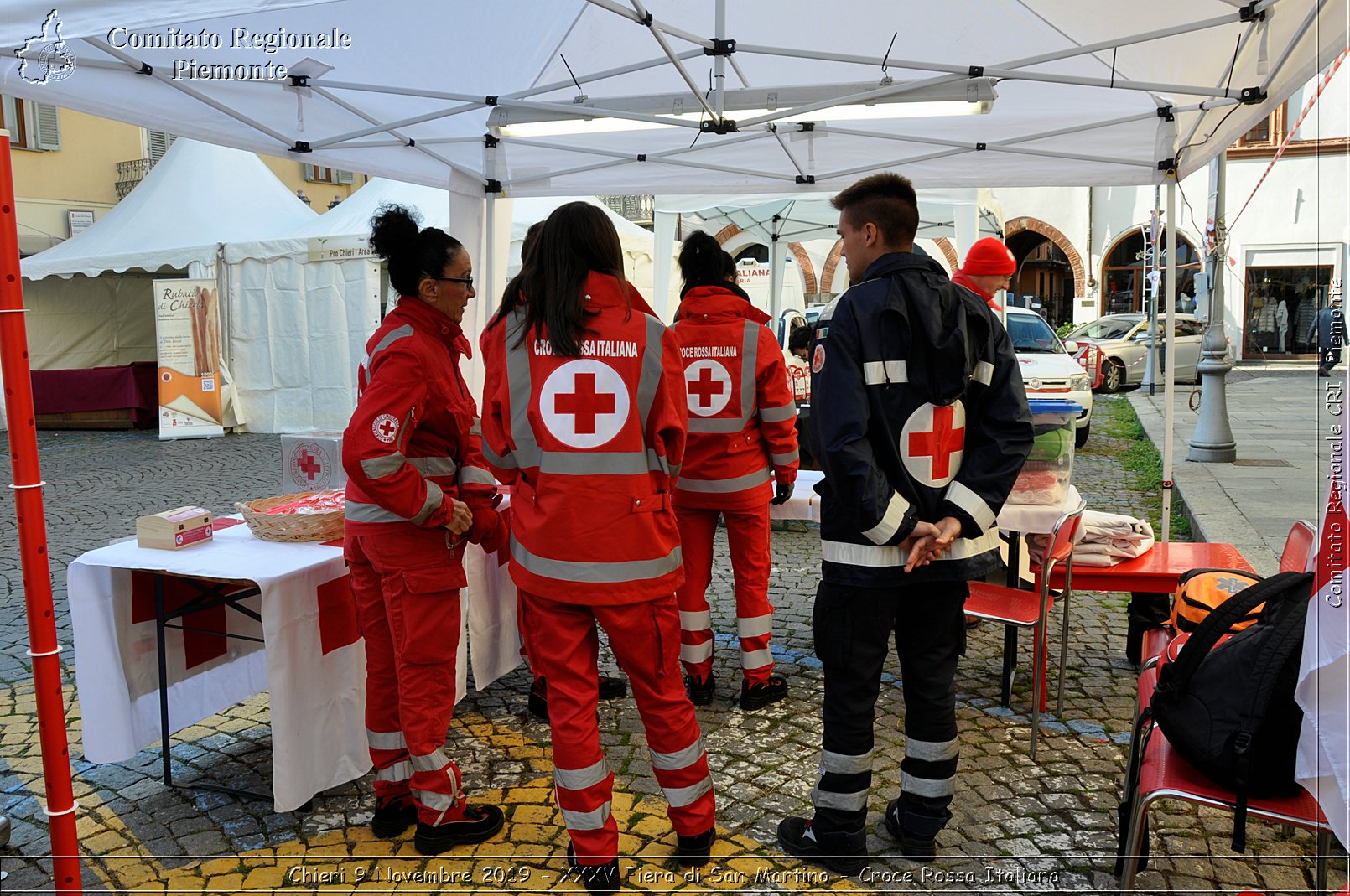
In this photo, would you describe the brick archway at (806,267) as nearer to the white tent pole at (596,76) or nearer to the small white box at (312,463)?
the white tent pole at (596,76)

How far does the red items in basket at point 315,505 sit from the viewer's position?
3.62m

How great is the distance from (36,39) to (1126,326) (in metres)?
22.3

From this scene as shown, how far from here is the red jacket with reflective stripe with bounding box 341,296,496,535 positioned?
2.87 metres

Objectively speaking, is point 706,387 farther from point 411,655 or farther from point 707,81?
point 707,81

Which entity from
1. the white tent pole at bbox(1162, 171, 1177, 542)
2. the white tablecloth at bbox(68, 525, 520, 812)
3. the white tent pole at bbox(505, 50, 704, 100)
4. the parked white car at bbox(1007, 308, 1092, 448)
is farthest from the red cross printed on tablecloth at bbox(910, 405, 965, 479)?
the parked white car at bbox(1007, 308, 1092, 448)

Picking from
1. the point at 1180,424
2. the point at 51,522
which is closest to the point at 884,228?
the point at 51,522

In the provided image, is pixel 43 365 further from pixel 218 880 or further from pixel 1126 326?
pixel 1126 326

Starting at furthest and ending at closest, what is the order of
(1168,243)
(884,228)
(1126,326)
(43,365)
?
(1126,326), (43,365), (1168,243), (884,228)

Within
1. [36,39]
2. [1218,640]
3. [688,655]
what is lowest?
[688,655]

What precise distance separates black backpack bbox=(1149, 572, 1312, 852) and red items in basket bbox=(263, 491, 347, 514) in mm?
2776

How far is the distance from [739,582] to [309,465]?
1980 mm

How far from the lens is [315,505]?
3729mm

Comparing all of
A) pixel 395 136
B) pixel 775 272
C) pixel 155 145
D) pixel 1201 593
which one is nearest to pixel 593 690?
pixel 1201 593

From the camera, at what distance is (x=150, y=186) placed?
47.9 feet
